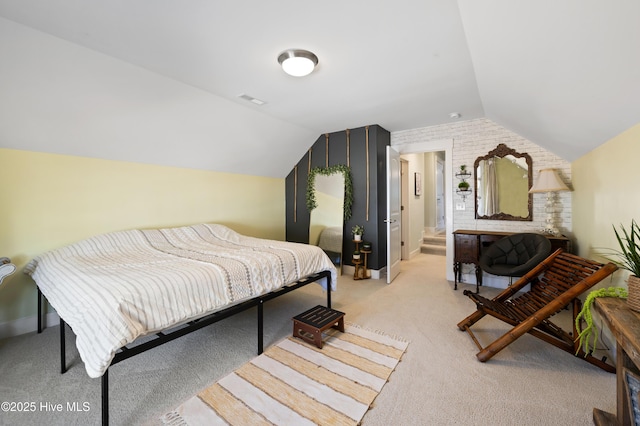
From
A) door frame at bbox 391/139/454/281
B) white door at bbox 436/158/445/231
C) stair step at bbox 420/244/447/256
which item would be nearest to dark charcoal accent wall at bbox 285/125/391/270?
door frame at bbox 391/139/454/281

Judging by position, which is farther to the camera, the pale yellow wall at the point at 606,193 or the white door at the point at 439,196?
the white door at the point at 439,196

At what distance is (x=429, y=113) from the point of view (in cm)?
369

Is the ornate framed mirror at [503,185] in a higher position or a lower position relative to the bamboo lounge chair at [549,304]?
Answer: higher

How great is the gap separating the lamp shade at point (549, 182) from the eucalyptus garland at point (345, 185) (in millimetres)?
2529

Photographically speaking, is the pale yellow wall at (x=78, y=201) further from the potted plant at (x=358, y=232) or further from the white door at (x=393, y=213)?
the white door at (x=393, y=213)

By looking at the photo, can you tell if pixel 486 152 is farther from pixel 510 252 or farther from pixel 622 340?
pixel 622 340

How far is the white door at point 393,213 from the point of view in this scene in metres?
4.03

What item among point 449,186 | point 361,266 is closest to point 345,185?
point 361,266

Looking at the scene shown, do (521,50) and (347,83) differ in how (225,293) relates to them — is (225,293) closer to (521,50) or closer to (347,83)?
(347,83)

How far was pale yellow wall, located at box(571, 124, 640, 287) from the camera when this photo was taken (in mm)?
1876

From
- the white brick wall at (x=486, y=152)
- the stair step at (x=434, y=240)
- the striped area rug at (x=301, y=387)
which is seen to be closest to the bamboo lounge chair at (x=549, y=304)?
the striped area rug at (x=301, y=387)

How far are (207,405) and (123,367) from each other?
88 centimetres

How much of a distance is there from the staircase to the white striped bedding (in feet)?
13.9

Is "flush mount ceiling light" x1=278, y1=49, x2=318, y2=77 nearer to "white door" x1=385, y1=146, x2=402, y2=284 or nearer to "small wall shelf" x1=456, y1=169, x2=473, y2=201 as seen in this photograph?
"white door" x1=385, y1=146, x2=402, y2=284
